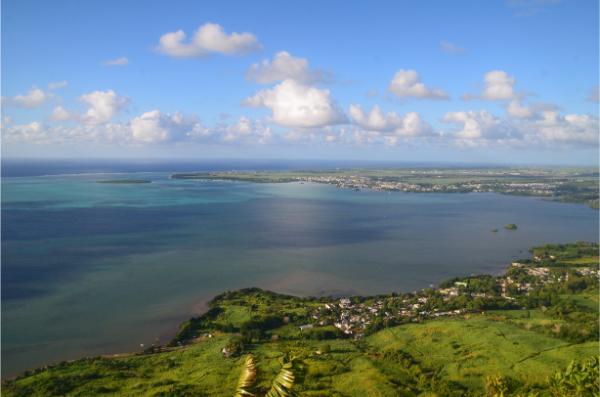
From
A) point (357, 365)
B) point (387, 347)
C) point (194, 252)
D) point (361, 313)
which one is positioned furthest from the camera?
point (194, 252)

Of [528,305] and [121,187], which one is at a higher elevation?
[121,187]

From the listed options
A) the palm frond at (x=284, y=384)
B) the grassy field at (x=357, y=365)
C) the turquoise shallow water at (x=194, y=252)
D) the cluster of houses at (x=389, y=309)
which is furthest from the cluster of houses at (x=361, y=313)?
the palm frond at (x=284, y=384)

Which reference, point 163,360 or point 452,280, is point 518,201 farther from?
point 163,360

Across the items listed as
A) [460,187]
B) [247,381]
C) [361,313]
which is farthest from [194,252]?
[460,187]

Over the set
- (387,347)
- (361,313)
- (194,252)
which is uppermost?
(194,252)

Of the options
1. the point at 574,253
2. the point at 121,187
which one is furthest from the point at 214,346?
the point at 121,187

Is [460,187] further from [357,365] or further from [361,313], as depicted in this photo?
[357,365]

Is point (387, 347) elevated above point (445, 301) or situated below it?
below

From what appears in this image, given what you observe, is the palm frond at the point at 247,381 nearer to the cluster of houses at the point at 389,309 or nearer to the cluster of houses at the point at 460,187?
the cluster of houses at the point at 389,309
